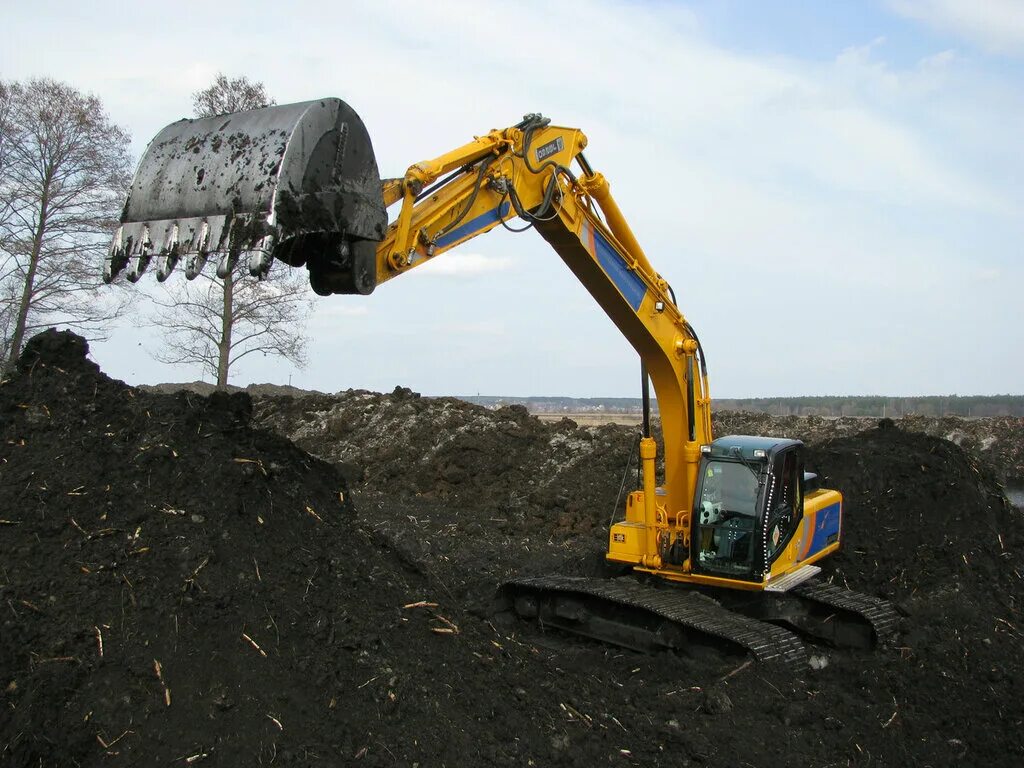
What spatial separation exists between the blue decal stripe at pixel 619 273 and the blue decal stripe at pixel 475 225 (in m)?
1.19

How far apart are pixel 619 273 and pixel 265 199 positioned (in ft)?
12.1

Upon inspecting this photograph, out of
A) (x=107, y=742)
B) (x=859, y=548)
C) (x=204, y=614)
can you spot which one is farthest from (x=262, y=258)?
(x=859, y=548)

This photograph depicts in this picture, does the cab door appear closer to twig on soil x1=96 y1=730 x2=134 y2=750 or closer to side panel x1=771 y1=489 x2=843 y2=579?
side panel x1=771 y1=489 x2=843 y2=579

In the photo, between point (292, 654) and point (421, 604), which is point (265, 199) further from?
point (421, 604)

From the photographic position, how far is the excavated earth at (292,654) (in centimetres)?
484

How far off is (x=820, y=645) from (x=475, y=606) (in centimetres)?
322

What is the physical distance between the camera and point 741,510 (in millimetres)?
8109

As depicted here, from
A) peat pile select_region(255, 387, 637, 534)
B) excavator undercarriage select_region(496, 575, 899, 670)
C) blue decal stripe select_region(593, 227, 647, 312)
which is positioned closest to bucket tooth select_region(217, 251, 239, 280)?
blue decal stripe select_region(593, 227, 647, 312)

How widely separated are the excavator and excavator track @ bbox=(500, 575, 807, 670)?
0.06 ft

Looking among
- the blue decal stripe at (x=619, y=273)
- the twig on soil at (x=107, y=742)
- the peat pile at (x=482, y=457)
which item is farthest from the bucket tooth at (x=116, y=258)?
the peat pile at (x=482, y=457)

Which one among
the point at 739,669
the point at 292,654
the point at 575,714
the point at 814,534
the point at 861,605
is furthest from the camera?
the point at 814,534

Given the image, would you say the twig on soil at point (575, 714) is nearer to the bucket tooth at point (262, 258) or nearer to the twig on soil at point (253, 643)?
the twig on soil at point (253, 643)

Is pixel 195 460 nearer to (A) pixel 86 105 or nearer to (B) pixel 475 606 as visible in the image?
(B) pixel 475 606

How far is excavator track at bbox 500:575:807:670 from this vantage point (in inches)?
289
